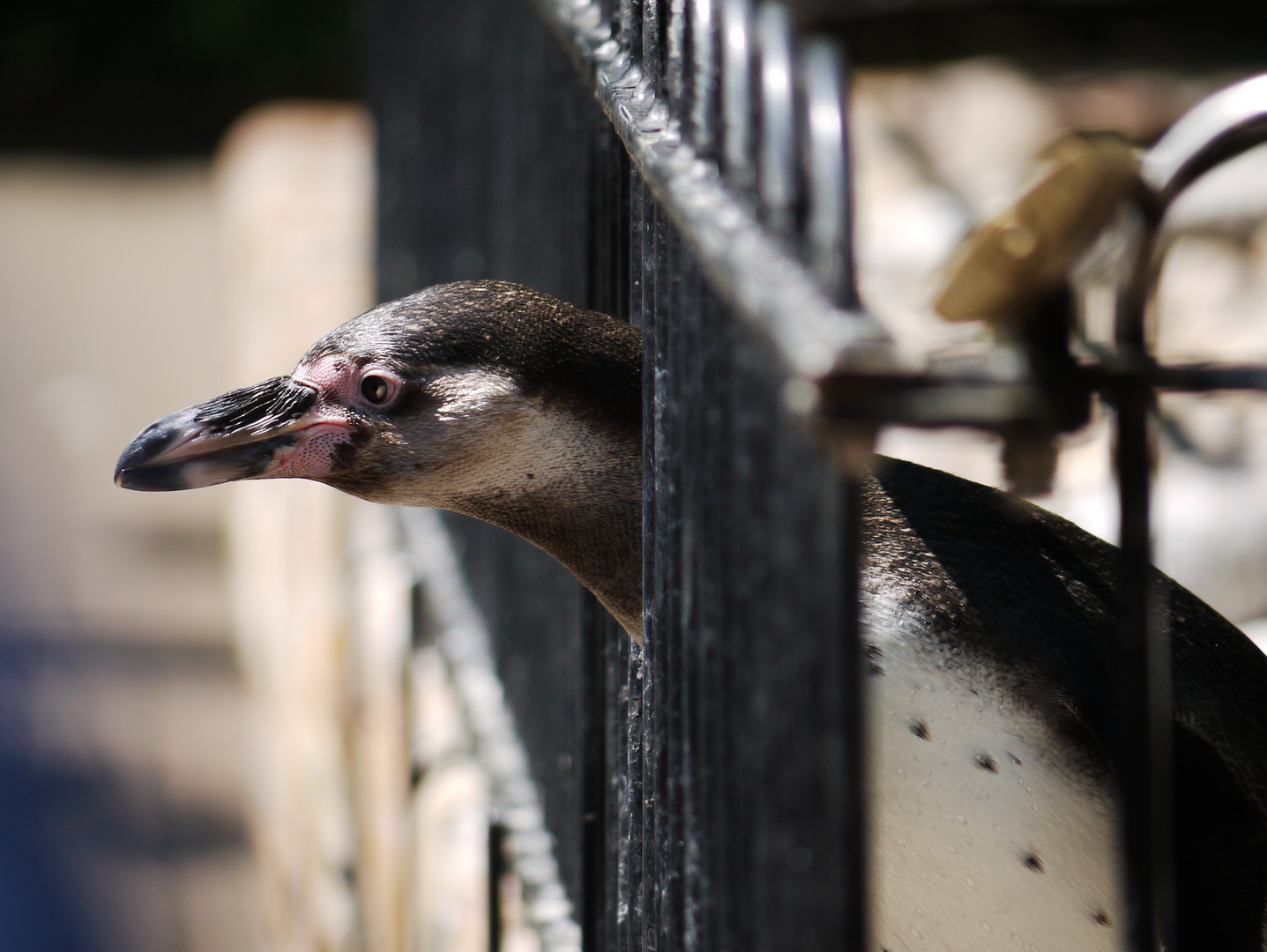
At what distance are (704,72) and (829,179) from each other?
0.84 ft

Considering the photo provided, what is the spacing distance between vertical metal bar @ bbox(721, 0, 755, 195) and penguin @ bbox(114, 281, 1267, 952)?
28.6 inches

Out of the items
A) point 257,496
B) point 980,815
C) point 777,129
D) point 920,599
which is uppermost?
point 777,129

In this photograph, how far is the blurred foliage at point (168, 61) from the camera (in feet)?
31.0

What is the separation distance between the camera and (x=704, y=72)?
3.06 feet

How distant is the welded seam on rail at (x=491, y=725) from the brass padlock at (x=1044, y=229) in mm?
1373

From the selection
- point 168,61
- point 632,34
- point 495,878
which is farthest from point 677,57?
point 168,61

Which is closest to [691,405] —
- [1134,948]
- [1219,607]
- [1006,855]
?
[1134,948]

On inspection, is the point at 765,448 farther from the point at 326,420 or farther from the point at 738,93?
the point at 326,420

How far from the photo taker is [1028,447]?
72 cm

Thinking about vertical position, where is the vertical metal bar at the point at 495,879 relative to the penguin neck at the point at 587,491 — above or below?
below

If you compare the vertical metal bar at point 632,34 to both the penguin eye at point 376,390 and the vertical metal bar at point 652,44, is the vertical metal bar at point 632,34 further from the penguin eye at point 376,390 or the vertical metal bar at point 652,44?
the penguin eye at point 376,390

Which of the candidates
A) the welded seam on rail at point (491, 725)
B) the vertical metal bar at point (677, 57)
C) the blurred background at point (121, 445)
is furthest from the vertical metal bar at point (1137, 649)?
the blurred background at point (121, 445)

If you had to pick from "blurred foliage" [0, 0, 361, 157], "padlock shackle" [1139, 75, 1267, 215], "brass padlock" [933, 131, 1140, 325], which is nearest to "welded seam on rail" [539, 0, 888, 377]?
"brass padlock" [933, 131, 1140, 325]

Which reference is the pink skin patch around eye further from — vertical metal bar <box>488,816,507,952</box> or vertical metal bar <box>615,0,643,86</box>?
vertical metal bar <box>488,816,507,952</box>
